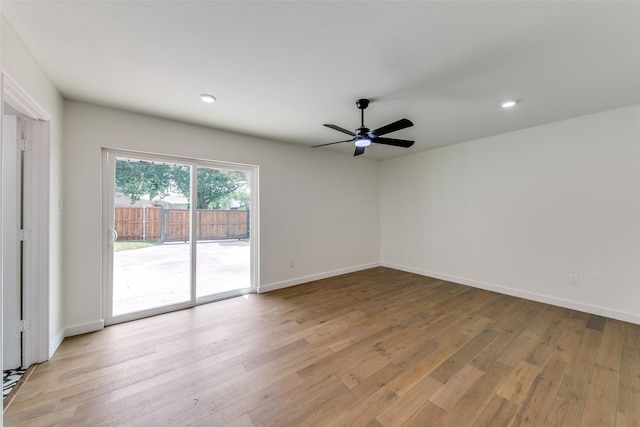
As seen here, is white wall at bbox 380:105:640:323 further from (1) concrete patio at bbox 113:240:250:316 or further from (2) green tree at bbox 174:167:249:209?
(1) concrete patio at bbox 113:240:250:316

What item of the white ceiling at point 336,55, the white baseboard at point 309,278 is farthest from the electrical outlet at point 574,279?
the white baseboard at point 309,278

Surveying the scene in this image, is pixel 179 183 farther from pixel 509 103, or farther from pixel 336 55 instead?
pixel 509 103

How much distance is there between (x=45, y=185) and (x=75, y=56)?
1139 mm

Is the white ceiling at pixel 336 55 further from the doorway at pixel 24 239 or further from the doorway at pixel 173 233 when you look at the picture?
the doorway at pixel 173 233

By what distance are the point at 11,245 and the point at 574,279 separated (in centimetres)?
615

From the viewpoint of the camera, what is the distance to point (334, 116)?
307 centimetres

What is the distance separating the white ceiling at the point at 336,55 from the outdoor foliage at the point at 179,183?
2.29ft

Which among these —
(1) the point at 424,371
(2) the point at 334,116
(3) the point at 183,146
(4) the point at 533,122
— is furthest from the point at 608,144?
(3) the point at 183,146

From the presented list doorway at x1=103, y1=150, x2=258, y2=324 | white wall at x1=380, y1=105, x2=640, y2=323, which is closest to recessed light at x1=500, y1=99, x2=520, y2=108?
white wall at x1=380, y1=105, x2=640, y2=323

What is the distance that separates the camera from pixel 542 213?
3484 millimetres

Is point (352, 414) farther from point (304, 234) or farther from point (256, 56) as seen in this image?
point (304, 234)

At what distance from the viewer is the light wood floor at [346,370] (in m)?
1.60

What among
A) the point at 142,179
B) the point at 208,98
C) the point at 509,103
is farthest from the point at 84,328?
the point at 509,103

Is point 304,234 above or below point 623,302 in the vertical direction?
above
